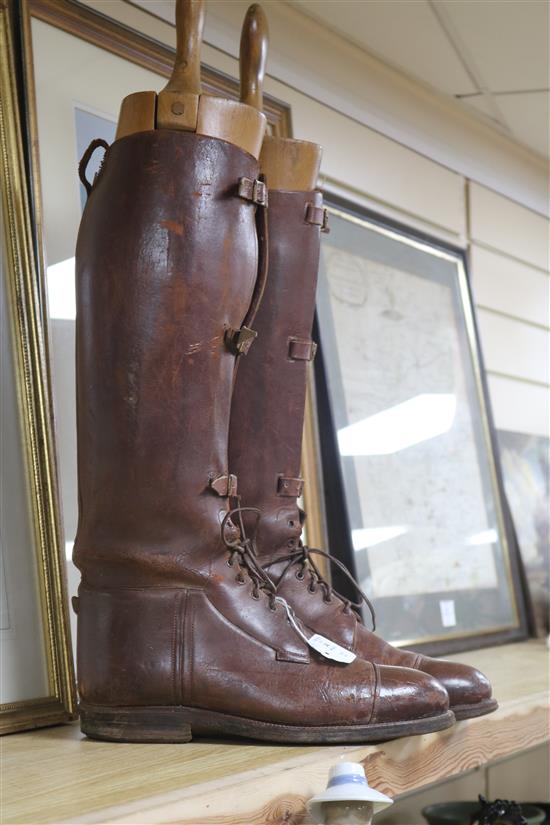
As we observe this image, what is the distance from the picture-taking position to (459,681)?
3.72ft

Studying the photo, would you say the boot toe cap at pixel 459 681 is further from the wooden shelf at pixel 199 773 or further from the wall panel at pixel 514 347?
the wall panel at pixel 514 347

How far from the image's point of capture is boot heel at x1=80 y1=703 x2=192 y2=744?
3.20 ft

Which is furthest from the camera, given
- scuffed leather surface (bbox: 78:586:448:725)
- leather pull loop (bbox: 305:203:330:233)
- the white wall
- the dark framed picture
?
the white wall

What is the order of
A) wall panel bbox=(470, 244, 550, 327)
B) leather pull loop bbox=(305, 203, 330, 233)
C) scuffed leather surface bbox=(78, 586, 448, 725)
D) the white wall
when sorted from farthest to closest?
wall panel bbox=(470, 244, 550, 327) → the white wall → leather pull loop bbox=(305, 203, 330, 233) → scuffed leather surface bbox=(78, 586, 448, 725)

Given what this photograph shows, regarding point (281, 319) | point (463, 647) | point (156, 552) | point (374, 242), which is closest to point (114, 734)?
point (156, 552)

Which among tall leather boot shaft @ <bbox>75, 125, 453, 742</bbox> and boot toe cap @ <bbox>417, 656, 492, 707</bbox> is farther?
boot toe cap @ <bbox>417, 656, 492, 707</bbox>

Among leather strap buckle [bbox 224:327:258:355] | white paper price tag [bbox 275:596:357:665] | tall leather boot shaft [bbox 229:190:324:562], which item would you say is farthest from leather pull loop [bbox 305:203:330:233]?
white paper price tag [bbox 275:596:357:665]

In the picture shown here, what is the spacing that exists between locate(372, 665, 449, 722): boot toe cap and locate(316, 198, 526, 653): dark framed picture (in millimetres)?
699

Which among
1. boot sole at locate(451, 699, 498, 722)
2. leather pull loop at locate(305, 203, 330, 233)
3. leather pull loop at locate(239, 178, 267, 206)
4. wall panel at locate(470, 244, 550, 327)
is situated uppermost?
wall panel at locate(470, 244, 550, 327)

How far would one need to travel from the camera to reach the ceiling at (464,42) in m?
1.96

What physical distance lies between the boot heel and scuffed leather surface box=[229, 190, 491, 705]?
0.19 m

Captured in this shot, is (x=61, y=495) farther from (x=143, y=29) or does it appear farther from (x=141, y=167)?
(x=143, y=29)

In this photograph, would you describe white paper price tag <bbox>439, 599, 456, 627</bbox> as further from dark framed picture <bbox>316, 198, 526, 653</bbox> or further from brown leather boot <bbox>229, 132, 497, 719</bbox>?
brown leather boot <bbox>229, 132, 497, 719</bbox>

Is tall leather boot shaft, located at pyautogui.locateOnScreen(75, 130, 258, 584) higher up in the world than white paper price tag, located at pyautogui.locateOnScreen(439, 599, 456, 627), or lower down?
higher up
